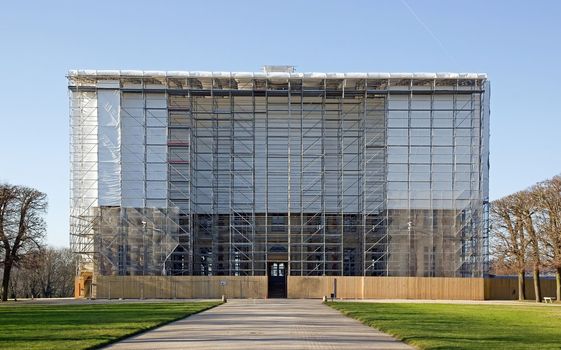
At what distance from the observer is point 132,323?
27.6 metres

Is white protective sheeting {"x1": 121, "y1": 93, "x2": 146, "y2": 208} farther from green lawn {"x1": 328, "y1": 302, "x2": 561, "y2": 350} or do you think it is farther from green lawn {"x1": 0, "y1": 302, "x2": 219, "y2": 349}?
green lawn {"x1": 328, "y1": 302, "x2": 561, "y2": 350}

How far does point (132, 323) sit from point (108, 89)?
3226 cm

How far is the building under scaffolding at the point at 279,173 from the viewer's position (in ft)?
187

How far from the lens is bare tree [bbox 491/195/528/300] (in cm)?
5544

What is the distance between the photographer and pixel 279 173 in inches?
2347

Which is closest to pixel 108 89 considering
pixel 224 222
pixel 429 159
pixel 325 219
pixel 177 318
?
pixel 224 222

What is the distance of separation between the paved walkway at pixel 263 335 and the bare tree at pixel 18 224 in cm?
2967

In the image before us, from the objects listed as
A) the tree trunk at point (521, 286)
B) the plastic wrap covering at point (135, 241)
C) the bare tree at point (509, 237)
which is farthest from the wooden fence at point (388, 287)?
the plastic wrap covering at point (135, 241)

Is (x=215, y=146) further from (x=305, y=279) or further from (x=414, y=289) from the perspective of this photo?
(x=414, y=289)

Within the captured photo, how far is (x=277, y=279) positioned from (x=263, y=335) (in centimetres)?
3804

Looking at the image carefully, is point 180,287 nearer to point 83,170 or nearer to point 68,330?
point 83,170

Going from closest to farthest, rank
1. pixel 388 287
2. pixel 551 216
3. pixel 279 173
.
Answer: pixel 551 216 → pixel 388 287 → pixel 279 173

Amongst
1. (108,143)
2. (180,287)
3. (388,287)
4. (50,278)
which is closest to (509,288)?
(388,287)

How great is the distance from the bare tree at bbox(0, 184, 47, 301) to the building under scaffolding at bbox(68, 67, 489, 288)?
3385 mm
